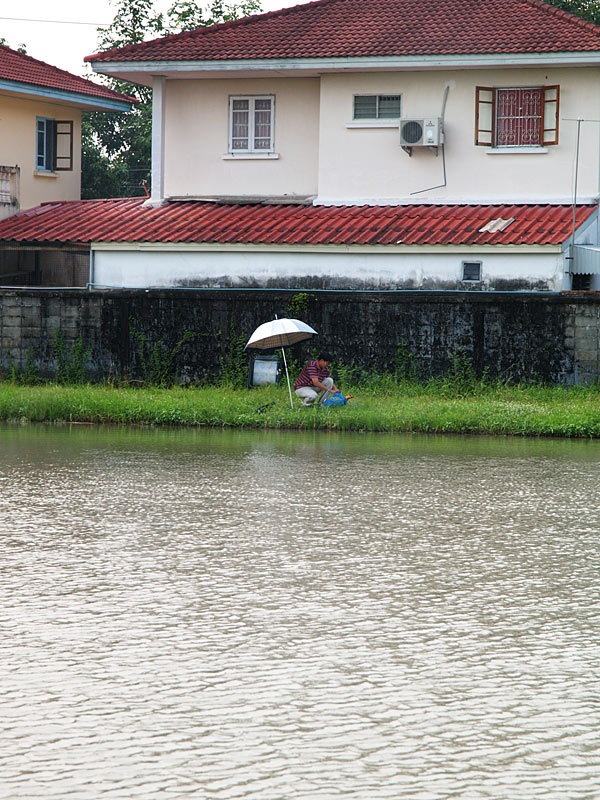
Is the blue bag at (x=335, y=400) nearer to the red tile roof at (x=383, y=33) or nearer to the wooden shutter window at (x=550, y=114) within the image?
the wooden shutter window at (x=550, y=114)

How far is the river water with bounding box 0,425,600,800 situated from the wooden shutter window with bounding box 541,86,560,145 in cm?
1333

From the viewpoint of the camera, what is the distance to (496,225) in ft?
76.3

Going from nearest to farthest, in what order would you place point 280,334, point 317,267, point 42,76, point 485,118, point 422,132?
point 280,334 → point 317,267 → point 422,132 → point 485,118 → point 42,76

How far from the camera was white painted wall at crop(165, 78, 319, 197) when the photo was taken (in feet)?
87.2

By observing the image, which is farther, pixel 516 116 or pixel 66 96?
pixel 66 96

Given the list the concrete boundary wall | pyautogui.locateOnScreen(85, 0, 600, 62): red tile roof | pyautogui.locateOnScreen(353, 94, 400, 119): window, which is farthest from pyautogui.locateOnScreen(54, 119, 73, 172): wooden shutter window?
the concrete boundary wall

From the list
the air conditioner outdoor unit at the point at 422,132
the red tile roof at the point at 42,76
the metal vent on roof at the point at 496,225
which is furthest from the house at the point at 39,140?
the metal vent on roof at the point at 496,225

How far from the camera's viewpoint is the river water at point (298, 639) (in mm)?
4863

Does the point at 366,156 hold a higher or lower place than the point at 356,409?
higher

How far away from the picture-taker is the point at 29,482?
1238 centimetres

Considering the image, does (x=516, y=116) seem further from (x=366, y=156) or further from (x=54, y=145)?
(x=54, y=145)

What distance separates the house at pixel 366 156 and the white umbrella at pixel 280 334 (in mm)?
3145

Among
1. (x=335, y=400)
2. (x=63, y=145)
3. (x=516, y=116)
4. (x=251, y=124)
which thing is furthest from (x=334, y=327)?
(x=63, y=145)

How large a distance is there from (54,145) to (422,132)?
438 inches
